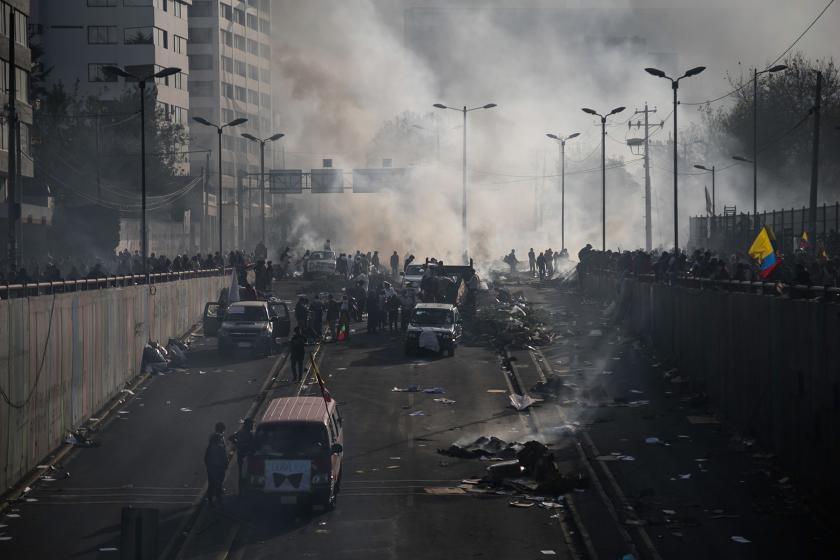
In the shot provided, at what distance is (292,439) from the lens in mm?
20719

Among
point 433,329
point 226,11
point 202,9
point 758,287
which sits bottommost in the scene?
point 433,329

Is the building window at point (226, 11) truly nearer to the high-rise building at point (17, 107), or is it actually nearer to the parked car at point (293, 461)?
the high-rise building at point (17, 107)

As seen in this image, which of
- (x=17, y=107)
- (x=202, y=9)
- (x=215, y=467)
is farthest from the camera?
(x=202, y=9)

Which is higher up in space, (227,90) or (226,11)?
(226,11)

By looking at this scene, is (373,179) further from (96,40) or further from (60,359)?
(60,359)

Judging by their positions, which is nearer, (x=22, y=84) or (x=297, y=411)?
(x=297, y=411)

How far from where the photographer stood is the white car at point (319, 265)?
69.9 metres

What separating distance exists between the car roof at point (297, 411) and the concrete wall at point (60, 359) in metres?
5.00

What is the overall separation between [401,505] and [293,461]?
7.63ft

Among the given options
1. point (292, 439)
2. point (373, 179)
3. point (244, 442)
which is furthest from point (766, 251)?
point (373, 179)

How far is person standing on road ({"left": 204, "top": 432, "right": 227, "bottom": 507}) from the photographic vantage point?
21.3 meters

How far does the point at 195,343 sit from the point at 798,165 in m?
65.4

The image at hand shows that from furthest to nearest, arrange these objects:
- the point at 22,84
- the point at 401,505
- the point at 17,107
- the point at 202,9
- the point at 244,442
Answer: the point at 202,9
the point at 22,84
the point at 17,107
the point at 401,505
the point at 244,442

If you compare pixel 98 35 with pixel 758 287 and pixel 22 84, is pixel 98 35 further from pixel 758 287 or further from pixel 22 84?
pixel 758 287
